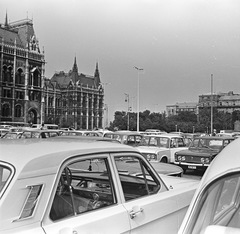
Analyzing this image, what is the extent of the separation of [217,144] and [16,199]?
1069 centimetres

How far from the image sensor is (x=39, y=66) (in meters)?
93.3

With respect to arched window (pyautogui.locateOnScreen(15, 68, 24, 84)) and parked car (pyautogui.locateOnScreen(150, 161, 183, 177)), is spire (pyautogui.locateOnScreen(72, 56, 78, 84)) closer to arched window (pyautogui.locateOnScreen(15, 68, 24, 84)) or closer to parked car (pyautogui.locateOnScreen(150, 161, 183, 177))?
arched window (pyautogui.locateOnScreen(15, 68, 24, 84))

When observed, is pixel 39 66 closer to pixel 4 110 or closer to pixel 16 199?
pixel 4 110

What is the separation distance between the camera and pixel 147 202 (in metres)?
2.88

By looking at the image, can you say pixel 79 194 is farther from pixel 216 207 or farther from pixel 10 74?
pixel 10 74

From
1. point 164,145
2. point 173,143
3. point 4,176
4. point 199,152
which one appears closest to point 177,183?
point 4,176

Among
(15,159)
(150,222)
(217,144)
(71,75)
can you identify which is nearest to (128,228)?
(150,222)

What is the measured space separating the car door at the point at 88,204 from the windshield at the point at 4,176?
1.00ft

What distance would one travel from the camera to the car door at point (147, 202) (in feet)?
8.73

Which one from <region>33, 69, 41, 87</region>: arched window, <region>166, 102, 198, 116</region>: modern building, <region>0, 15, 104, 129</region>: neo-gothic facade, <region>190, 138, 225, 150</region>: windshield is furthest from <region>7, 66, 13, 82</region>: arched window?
<region>190, 138, 225, 150</region>: windshield

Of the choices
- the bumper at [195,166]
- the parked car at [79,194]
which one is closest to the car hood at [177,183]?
the parked car at [79,194]

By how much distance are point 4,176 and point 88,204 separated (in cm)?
81

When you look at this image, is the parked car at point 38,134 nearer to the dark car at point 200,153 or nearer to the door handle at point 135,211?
the dark car at point 200,153

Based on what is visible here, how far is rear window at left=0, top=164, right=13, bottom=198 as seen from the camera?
1.92 meters
